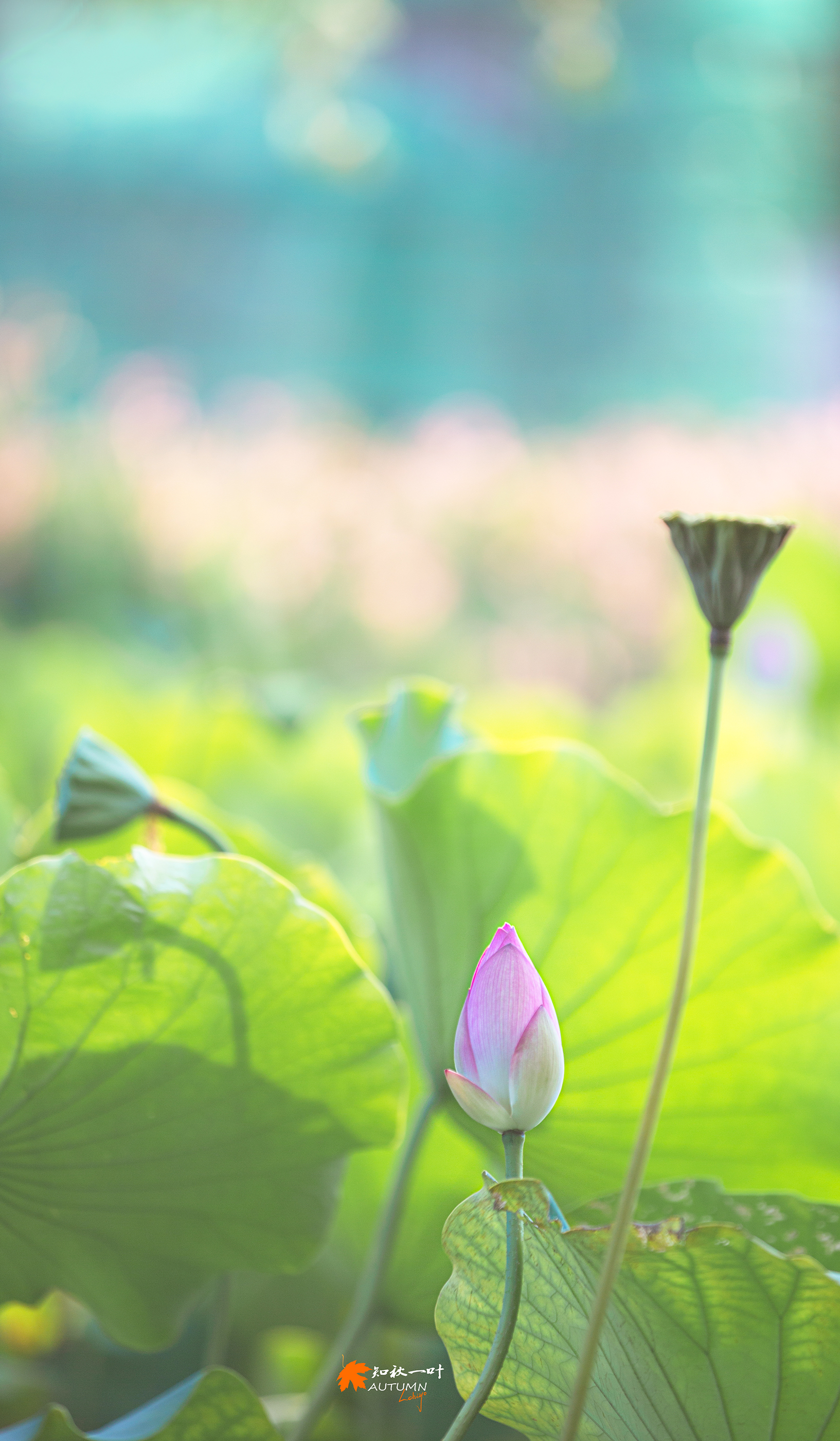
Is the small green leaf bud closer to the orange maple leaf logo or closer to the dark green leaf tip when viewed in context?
the dark green leaf tip

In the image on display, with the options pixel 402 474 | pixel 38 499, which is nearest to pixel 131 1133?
pixel 38 499

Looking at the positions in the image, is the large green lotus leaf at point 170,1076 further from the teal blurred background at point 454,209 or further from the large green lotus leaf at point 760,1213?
the teal blurred background at point 454,209

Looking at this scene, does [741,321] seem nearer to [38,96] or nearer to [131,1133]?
[38,96]

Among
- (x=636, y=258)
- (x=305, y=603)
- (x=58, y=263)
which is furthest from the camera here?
(x=636, y=258)

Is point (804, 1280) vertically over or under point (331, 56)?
under

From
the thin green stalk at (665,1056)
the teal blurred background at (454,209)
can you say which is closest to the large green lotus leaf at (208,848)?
the thin green stalk at (665,1056)

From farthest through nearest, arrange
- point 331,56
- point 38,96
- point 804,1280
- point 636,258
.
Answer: point 636,258 < point 38,96 < point 331,56 < point 804,1280
